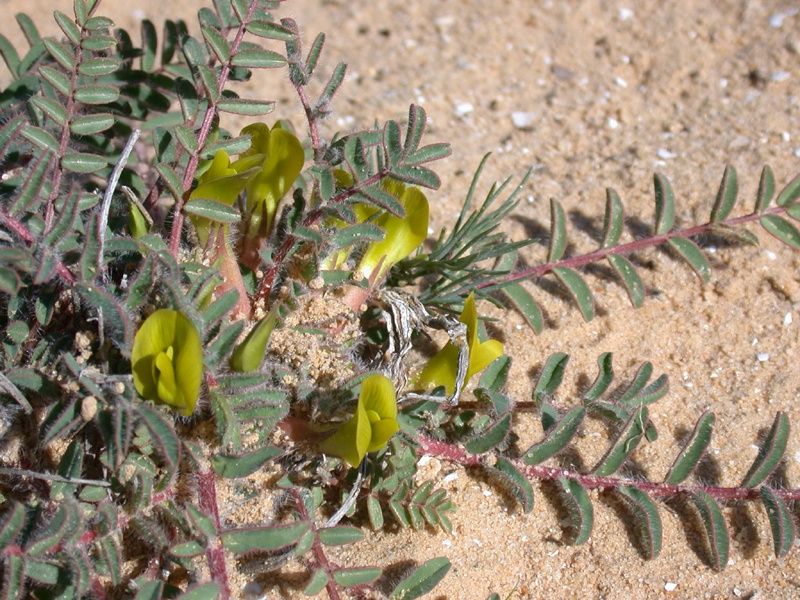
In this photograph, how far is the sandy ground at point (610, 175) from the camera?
2.06m

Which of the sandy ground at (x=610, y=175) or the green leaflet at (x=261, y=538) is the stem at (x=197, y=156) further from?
the sandy ground at (x=610, y=175)

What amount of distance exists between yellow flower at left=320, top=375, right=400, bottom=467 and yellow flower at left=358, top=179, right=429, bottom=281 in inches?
18.3

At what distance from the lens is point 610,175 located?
3123mm

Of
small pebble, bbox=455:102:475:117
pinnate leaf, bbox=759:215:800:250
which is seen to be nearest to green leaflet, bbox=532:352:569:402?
pinnate leaf, bbox=759:215:800:250

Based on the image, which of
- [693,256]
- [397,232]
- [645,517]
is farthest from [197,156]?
[693,256]

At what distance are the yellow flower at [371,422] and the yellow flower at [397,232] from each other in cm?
47

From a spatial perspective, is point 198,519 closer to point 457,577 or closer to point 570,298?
point 457,577

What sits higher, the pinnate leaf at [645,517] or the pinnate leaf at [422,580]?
the pinnate leaf at [645,517]

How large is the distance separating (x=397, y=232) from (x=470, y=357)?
427mm

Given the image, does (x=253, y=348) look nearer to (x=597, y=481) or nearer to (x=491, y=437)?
(x=491, y=437)

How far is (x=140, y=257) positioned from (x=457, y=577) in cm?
110

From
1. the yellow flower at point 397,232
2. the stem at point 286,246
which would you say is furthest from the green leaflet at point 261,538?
the yellow flower at point 397,232

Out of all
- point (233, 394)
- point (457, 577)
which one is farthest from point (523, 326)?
point (233, 394)

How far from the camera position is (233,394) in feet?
5.72
